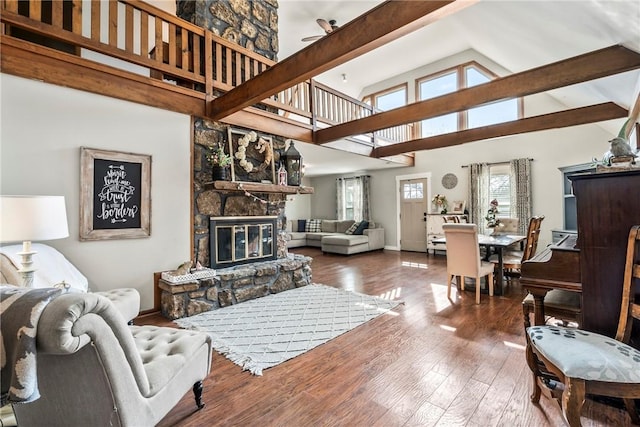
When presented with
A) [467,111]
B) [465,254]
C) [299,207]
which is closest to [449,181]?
[467,111]

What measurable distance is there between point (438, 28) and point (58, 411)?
7784mm

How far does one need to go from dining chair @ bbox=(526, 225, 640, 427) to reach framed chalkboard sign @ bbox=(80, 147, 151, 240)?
356cm

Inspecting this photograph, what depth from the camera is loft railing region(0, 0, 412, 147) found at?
2596mm

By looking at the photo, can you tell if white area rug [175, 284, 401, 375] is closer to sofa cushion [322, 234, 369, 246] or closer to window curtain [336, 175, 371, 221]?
sofa cushion [322, 234, 369, 246]

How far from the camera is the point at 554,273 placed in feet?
6.06

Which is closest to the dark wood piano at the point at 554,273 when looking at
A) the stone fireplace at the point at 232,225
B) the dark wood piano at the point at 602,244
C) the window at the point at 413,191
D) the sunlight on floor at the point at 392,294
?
the dark wood piano at the point at 602,244

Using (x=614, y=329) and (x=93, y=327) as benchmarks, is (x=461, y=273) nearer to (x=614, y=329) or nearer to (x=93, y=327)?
(x=614, y=329)

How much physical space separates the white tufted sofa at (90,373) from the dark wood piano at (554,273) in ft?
7.45

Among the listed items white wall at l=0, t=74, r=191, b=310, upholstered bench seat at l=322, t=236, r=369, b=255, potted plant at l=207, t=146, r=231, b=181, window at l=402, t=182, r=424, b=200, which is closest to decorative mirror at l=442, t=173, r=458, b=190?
window at l=402, t=182, r=424, b=200

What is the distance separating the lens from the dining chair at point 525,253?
10.9ft

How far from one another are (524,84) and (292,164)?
120 inches

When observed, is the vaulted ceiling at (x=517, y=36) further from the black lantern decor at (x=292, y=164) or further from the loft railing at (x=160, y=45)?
the black lantern decor at (x=292, y=164)

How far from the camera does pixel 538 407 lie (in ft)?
5.57

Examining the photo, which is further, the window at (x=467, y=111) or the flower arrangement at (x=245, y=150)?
the window at (x=467, y=111)
